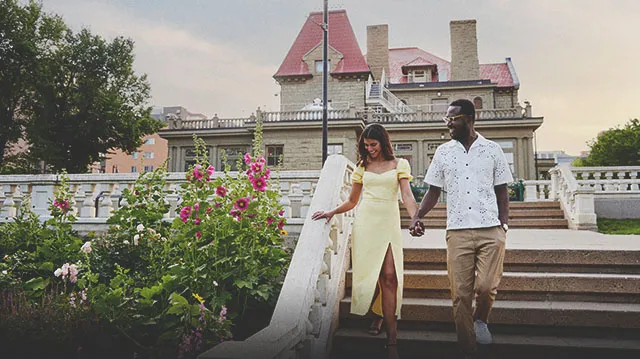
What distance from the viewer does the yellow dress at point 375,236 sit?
3.98 m

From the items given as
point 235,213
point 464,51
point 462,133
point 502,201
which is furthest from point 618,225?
point 464,51

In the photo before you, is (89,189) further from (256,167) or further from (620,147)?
(620,147)

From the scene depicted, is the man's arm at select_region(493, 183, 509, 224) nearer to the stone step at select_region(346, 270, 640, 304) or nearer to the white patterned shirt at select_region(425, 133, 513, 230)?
the white patterned shirt at select_region(425, 133, 513, 230)

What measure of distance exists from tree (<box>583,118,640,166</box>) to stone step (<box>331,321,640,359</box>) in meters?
34.7

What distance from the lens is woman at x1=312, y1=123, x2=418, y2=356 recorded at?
13.0ft

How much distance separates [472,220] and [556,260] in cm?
208

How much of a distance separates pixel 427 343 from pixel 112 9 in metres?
5.64

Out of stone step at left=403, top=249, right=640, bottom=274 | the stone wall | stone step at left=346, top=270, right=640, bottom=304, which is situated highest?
the stone wall

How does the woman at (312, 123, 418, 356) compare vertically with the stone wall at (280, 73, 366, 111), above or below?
below

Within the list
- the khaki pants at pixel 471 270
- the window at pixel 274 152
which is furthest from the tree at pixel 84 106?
the khaki pants at pixel 471 270

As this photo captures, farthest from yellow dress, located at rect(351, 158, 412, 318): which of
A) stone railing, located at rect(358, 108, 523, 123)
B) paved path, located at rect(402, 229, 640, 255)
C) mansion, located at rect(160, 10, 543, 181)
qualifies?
stone railing, located at rect(358, 108, 523, 123)

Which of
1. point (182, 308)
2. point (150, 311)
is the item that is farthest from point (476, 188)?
point (150, 311)

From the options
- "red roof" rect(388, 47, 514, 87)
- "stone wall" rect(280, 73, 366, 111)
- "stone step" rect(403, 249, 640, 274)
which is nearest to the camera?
"stone step" rect(403, 249, 640, 274)

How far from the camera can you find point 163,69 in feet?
20.4
